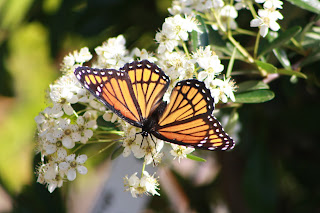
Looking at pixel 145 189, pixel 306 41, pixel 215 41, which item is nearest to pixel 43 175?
pixel 145 189

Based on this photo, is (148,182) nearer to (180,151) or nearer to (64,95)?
(180,151)

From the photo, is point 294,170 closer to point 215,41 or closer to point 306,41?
point 306,41

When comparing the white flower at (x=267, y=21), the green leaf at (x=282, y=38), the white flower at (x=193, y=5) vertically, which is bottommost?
the green leaf at (x=282, y=38)

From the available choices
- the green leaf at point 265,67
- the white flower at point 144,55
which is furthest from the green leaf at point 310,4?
the white flower at point 144,55

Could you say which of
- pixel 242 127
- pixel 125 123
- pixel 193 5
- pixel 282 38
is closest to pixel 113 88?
pixel 125 123

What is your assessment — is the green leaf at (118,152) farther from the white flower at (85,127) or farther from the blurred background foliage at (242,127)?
the blurred background foliage at (242,127)

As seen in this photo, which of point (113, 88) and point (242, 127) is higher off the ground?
point (113, 88)
